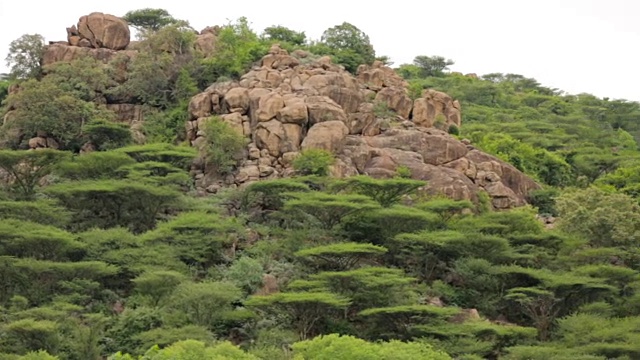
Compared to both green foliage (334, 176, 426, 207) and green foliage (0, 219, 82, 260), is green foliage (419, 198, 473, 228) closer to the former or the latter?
green foliage (334, 176, 426, 207)

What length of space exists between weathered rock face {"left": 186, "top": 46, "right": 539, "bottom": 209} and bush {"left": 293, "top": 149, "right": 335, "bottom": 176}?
89 centimetres

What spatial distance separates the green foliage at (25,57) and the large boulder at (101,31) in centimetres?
311

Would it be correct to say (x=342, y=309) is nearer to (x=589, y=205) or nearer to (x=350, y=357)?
(x=350, y=357)

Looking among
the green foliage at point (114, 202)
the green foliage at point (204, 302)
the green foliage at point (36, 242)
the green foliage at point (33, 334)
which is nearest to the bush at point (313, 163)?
the green foliage at point (114, 202)

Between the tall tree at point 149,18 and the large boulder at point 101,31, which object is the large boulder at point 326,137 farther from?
the tall tree at point 149,18

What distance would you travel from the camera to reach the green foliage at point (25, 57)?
206 feet

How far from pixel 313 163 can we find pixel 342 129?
414cm

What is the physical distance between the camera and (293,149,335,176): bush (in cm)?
Answer: 5197

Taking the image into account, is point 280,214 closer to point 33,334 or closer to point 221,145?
point 221,145

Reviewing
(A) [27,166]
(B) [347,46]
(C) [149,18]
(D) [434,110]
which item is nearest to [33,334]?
(A) [27,166]

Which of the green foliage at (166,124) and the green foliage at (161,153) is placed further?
the green foliage at (166,124)

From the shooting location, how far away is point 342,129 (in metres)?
55.3

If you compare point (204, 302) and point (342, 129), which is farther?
point (342, 129)

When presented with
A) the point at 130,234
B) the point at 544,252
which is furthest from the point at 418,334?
the point at 130,234
